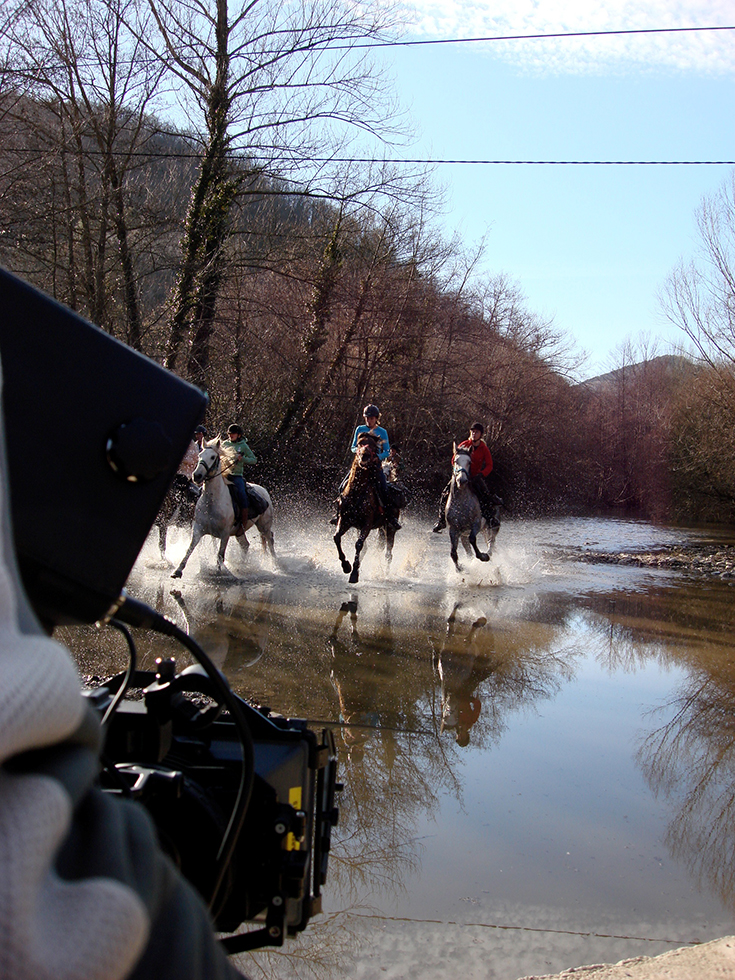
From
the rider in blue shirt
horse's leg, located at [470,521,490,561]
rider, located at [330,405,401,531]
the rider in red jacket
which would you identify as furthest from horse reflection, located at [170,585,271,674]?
the rider in red jacket

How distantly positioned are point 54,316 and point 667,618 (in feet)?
35.8

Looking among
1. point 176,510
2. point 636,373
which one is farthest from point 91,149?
point 636,373

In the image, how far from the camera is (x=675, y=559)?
17.6 m

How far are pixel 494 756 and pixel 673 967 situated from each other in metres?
2.36

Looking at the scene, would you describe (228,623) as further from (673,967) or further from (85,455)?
(85,455)

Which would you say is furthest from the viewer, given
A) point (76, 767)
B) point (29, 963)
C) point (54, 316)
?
point (54, 316)

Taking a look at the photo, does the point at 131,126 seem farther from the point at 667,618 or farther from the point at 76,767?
the point at 76,767

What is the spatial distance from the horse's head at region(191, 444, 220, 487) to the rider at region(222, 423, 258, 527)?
36.0 inches

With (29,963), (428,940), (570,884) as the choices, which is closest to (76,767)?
(29,963)

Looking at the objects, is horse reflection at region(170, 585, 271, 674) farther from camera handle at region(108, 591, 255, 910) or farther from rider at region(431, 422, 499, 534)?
camera handle at region(108, 591, 255, 910)

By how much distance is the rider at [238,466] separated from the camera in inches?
479

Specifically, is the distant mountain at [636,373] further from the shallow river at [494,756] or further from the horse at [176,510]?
the shallow river at [494,756]

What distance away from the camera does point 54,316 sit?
100 cm

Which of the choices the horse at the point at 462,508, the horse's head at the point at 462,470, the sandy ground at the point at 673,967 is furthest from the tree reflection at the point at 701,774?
the horse's head at the point at 462,470
